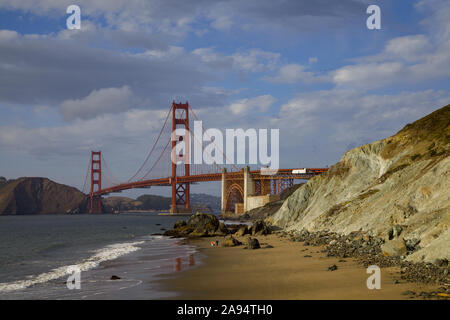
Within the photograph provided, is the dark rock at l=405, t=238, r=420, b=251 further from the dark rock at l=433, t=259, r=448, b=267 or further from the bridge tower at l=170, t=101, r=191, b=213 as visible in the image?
the bridge tower at l=170, t=101, r=191, b=213

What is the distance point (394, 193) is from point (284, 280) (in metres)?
12.7

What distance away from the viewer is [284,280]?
14.7 metres

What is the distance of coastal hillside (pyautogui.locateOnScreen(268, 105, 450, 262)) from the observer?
17.1 m

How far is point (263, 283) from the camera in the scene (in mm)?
14578

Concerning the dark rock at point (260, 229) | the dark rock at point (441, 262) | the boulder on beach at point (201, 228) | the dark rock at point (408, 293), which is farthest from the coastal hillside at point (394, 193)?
the boulder on beach at point (201, 228)

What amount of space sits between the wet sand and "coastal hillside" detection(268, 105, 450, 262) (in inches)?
98.3

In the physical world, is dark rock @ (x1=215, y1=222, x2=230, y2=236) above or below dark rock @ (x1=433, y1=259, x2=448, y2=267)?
below

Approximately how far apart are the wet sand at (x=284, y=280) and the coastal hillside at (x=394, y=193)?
250cm

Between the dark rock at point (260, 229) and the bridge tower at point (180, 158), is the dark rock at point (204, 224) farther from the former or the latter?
the bridge tower at point (180, 158)

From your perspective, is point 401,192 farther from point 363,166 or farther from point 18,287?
point 18,287

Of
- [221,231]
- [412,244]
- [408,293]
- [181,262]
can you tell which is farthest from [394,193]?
[221,231]

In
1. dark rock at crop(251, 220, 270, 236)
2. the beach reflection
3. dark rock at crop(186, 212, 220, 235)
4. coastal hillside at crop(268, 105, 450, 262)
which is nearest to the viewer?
coastal hillside at crop(268, 105, 450, 262)

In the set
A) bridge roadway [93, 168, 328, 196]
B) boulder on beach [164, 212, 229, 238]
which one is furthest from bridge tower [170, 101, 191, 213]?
boulder on beach [164, 212, 229, 238]
